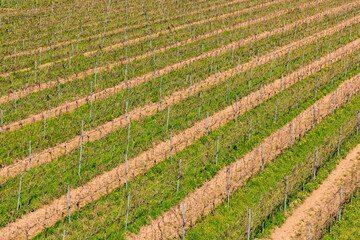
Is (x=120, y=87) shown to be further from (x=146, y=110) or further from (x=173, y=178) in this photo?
(x=173, y=178)

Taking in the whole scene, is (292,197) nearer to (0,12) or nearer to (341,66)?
(341,66)

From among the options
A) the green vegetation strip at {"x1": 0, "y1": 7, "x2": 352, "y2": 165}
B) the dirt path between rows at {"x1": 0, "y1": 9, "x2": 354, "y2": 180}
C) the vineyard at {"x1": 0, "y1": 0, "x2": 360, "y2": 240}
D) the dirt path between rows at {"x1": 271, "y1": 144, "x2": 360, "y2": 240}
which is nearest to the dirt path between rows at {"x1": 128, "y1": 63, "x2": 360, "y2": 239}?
the vineyard at {"x1": 0, "y1": 0, "x2": 360, "y2": 240}

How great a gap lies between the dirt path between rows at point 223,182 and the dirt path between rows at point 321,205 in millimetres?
2338

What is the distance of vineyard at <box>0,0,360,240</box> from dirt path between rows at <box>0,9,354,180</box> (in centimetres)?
9

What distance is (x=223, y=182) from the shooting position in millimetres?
19031

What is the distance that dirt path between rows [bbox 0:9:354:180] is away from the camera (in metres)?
19.7

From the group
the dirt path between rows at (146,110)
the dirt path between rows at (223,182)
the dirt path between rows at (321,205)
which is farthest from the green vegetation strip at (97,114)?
the dirt path between rows at (321,205)

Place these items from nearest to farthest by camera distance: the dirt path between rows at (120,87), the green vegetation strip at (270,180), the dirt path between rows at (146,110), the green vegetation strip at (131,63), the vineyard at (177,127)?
1. the green vegetation strip at (270,180)
2. the vineyard at (177,127)
3. the dirt path between rows at (146,110)
4. the dirt path between rows at (120,87)
5. the green vegetation strip at (131,63)

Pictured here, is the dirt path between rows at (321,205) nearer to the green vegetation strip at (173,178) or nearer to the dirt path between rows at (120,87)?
the green vegetation strip at (173,178)

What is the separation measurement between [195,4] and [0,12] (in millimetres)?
15688

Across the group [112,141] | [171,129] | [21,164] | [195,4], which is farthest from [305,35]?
[21,164]

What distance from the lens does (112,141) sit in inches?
837

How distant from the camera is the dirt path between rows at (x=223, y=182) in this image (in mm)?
16534

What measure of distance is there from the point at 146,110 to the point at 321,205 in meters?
9.78
